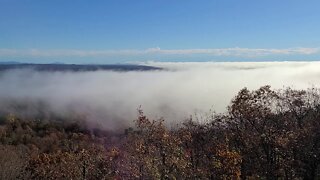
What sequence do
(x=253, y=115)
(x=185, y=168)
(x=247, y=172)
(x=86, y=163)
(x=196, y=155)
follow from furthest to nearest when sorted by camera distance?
1. (x=86, y=163)
2. (x=196, y=155)
3. (x=247, y=172)
4. (x=253, y=115)
5. (x=185, y=168)

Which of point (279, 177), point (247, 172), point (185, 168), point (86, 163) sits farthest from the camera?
point (86, 163)

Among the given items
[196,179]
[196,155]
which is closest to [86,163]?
[196,155]

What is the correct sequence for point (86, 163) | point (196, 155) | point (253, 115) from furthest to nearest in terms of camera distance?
1. point (86, 163)
2. point (196, 155)
3. point (253, 115)

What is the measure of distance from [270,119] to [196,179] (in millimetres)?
9499

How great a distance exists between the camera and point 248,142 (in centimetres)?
4484

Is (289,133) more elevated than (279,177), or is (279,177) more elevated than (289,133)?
(289,133)

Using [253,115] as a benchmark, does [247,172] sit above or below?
below

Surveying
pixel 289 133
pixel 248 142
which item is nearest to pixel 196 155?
pixel 248 142


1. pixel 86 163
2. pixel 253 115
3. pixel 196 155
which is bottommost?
pixel 86 163

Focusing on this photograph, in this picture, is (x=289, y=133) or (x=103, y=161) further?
(x=103, y=161)

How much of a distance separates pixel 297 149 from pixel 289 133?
8.50 feet

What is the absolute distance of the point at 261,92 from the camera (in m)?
43.5

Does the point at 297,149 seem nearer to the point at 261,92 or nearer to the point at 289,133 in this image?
the point at 289,133

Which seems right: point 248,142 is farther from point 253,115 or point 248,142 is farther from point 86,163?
point 86,163
